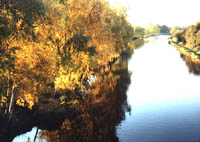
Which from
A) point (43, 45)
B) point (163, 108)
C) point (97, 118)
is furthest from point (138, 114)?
point (43, 45)

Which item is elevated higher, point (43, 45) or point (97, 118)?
point (43, 45)

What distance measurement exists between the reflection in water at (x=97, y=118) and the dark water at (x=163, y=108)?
1.33 meters

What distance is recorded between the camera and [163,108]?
1315 inches

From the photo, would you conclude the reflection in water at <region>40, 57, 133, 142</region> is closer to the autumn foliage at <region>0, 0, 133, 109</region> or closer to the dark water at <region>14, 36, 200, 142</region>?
the dark water at <region>14, 36, 200, 142</region>

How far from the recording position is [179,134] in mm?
24969

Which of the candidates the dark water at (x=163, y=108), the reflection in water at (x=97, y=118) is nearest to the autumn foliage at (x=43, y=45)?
the reflection in water at (x=97, y=118)

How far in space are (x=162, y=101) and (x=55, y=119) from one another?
1726 cm

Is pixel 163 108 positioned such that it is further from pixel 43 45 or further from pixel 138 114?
pixel 43 45

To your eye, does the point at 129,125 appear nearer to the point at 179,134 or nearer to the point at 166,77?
the point at 179,134

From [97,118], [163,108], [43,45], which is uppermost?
[43,45]

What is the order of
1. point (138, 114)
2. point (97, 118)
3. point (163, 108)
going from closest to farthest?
point (97, 118) → point (138, 114) → point (163, 108)

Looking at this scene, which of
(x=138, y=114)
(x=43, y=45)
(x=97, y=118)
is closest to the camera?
(x=43, y=45)

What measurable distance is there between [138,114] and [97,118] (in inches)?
229

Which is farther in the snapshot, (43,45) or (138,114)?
(138,114)
